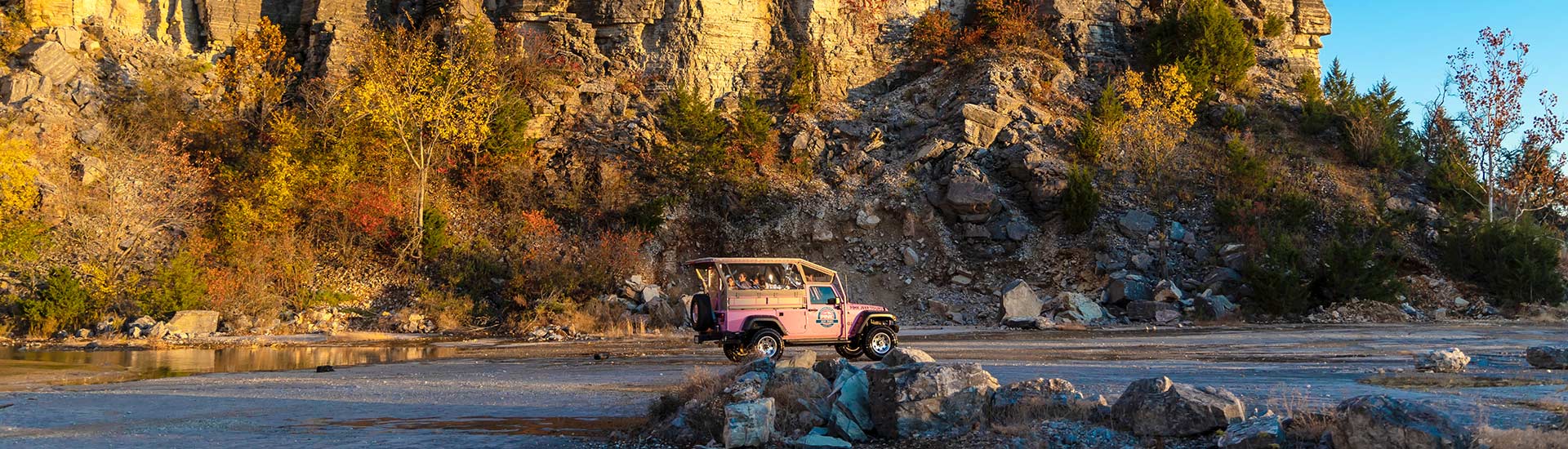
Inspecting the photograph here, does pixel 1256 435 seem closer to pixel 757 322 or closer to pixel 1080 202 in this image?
pixel 757 322

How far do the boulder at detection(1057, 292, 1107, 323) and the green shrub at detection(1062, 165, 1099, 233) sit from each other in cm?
474

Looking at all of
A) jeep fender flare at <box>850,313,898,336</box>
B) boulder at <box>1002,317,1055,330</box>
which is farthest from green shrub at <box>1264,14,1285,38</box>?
jeep fender flare at <box>850,313,898,336</box>

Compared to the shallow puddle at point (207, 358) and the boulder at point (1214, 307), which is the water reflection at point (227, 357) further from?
the boulder at point (1214, 307)

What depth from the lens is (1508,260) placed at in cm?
3256

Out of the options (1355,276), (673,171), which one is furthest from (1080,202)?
(673,171)

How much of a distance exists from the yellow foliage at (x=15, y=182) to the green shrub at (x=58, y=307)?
3.53 meters

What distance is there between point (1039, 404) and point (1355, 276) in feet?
90.9

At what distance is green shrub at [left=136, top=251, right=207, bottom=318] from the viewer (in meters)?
27.6

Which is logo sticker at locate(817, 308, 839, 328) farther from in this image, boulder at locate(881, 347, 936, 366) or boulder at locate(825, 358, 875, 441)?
boulder at locate(825, 358, 875, 441)

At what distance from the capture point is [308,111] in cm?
3744

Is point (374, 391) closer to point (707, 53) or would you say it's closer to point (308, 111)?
point (308, 111)

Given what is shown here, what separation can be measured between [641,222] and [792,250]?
5515 millimetres

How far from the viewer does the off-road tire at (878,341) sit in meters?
17.5

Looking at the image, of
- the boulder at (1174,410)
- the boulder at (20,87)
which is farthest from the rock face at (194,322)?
the boulder at (1174,410)
